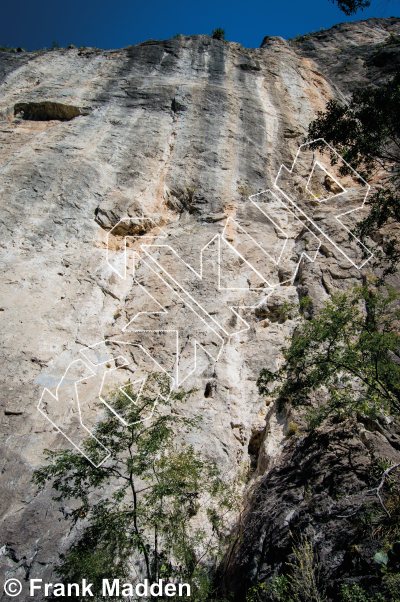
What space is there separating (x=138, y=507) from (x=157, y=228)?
9.44 meters

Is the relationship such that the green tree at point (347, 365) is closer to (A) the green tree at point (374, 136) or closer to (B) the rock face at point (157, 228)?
(B) the rock face at point (157, 228)

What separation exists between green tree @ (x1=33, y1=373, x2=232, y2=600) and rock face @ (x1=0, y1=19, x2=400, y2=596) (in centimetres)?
68

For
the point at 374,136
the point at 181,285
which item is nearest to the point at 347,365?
the point at 181,285

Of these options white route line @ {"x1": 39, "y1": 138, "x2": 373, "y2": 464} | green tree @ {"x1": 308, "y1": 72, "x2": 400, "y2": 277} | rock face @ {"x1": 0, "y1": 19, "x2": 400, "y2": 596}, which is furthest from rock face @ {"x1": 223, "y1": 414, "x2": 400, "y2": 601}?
green tree @ {"x1": 308, "y1": 72, "x2": 400, "y2": 277}

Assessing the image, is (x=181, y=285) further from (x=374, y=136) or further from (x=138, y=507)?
(x=374, y=136)

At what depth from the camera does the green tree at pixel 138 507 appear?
6215 mm

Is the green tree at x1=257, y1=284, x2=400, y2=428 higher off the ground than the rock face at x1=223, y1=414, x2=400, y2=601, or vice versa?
the green tree at x1=257, y1=284, x2=400, y2=428

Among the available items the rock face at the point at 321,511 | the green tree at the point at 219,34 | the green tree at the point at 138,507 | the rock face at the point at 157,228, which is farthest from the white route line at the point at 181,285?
the green tree at the point at 219,34

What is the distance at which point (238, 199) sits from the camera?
46.6 feet

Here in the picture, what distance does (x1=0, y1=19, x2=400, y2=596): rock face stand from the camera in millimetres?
8852

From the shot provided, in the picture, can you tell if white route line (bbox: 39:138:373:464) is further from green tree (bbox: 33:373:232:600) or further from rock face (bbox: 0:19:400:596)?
green tree (bbox: 33:373:232:600)

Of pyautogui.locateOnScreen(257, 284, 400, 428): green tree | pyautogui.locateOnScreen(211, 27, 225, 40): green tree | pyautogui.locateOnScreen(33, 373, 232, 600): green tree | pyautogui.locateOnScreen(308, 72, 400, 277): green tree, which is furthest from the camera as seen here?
pyautogui.locateOnScreen(211, 27, 225, 40): green tree

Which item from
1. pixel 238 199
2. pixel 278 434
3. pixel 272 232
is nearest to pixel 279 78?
pixel 238 199

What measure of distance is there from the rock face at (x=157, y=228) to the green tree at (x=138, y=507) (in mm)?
678
